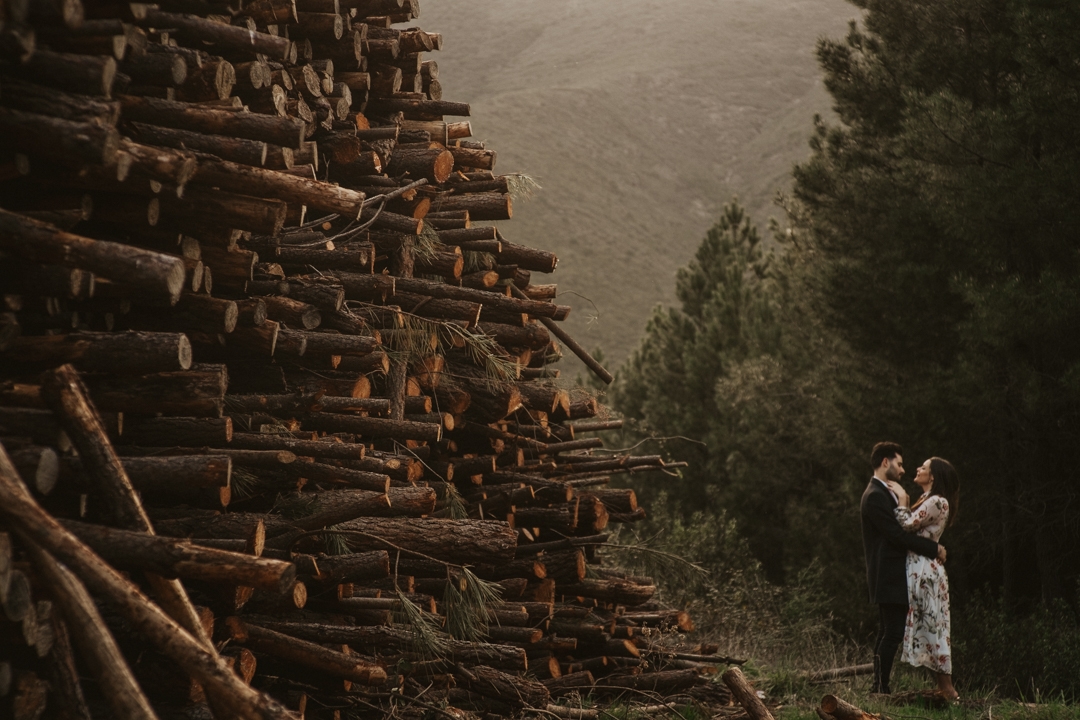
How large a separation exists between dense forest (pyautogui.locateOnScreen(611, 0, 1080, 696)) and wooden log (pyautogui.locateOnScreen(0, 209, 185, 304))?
8.16 m

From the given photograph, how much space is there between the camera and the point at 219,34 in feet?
17.3

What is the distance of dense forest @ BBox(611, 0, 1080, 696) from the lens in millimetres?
11812

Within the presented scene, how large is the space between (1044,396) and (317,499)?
32.7 feet

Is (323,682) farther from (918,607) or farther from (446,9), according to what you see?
(446,9)

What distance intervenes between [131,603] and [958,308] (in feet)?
40.7

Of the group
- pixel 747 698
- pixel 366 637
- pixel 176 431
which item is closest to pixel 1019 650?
pixel 747 698

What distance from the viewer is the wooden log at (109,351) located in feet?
13.8

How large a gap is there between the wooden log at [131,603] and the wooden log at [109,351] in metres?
0.79

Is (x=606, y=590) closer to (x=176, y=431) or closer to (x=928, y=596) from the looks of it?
(x=928, y=596)

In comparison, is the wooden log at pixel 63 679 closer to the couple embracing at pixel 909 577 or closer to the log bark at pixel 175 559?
the log bark at pixel 175 559

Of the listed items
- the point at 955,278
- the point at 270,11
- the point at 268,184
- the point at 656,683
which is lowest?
the point at 656,683

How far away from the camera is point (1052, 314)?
11.6 m

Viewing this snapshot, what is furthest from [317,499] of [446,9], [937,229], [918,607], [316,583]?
[446,9]

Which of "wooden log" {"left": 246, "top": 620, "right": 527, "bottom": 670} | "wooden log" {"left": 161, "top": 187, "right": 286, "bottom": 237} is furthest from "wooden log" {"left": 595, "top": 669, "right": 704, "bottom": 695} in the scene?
"wooden log" {"left": 161, "top": 187, "right": 286, "bottom": 237}
